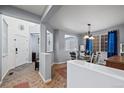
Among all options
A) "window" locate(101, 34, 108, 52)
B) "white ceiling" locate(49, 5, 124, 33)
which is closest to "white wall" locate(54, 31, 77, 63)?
"white ceiling" locate(49, 5, 124, 33)

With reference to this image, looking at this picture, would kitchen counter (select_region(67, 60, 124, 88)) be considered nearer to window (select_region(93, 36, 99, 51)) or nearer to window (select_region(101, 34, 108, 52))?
window (select_region(101, 34, 108, 52))

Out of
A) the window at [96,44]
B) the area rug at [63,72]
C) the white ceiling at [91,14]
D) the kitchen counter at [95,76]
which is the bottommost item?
the area rug at [63,72]

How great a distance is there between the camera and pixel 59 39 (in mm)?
6691

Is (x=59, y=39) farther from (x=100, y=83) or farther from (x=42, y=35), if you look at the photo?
(x=100, y=83)

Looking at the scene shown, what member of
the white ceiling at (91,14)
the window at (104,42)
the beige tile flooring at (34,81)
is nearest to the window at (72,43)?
the window at (104,42)

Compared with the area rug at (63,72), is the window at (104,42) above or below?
above

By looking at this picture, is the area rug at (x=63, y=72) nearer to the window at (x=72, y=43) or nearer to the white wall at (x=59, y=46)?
the white wall at (x=59, y=46)

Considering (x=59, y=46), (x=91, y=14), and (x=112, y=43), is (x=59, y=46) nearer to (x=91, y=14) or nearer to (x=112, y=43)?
(x=112, y=43)

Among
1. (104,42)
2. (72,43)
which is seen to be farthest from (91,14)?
(72,43)

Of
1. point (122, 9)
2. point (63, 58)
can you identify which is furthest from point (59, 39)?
point (122, 9)

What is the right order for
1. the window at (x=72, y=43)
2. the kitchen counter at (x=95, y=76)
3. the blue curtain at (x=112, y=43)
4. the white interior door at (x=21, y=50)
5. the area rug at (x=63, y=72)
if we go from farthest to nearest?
the window at (x=72, y=43) → the white interior door at (x=21, y=50) → the blue curtain at (x=112, y=43) → the area rug at (x=63, y=72) → the kitchen counter at (x=95, y=76)

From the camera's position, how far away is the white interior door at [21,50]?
5922mm

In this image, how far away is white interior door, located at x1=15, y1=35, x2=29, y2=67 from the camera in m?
5.92

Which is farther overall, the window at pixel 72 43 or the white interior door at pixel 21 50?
the window at pixel 72 43
